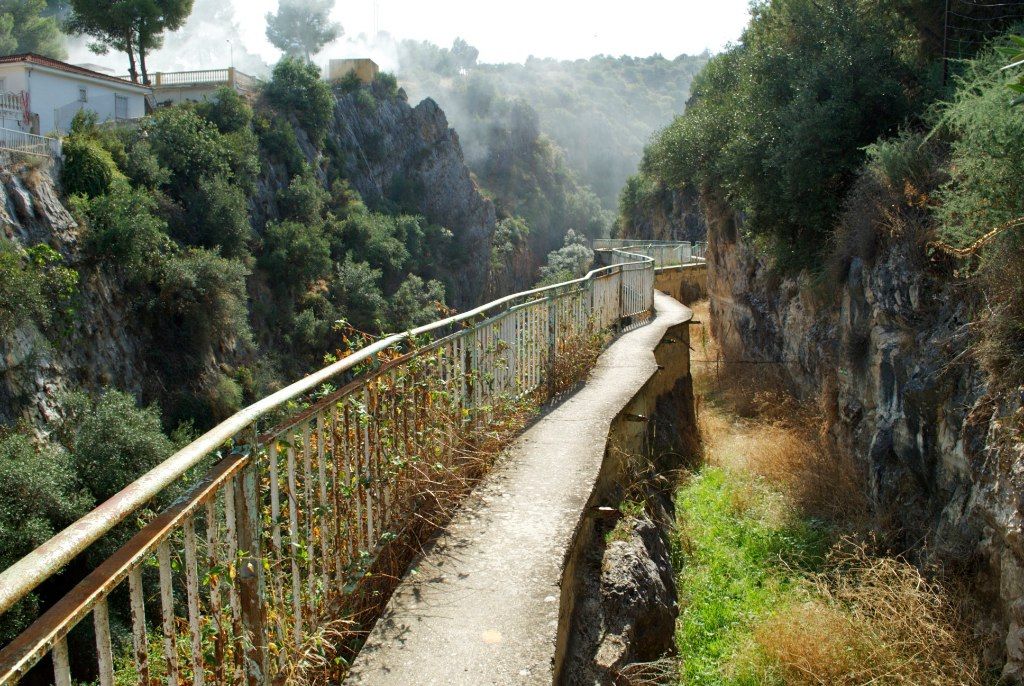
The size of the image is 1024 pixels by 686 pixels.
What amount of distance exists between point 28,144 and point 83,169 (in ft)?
6.25

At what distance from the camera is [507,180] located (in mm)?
88312

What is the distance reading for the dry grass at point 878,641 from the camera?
173 inches

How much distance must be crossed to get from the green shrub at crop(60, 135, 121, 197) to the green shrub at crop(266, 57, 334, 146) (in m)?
21.3

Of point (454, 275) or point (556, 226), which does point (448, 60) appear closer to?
point (556, 226)

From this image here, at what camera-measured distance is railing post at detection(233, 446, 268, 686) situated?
239 centimetres

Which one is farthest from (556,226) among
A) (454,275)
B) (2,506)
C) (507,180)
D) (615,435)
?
(615,435)

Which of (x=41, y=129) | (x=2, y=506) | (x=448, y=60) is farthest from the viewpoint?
(x=448, y=60)

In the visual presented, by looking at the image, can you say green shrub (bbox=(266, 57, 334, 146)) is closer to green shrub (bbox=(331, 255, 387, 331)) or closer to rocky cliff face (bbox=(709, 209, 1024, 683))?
green shrub (bbox=(331, 255, 387, 331))

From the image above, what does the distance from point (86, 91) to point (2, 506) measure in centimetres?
2837

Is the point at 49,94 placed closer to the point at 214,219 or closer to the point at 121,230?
the point at 214,219

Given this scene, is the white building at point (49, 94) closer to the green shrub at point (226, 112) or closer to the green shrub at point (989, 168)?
the green shrub at point (226, 112)

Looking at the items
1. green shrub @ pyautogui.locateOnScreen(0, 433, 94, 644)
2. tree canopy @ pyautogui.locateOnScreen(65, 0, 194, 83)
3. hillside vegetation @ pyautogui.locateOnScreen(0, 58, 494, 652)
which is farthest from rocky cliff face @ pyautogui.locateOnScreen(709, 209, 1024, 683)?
tree canopy @ pyautogui.locateOnScreen(65, 0, 194, 83)

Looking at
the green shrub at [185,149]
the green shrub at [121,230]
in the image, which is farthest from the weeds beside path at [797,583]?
the green shrub at [185,149]

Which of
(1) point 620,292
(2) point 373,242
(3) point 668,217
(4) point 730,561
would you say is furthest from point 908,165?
(2) point 373,242
